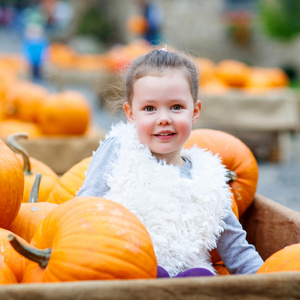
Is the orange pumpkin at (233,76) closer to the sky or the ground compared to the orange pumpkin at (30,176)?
closer to the sky

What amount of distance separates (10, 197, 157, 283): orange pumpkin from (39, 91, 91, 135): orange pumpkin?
2.95 m

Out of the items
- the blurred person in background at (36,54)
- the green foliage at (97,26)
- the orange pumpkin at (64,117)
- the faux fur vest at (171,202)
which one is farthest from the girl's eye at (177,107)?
the green foliage at (97,26)

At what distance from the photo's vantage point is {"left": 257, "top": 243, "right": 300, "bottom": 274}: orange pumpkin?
1.37m

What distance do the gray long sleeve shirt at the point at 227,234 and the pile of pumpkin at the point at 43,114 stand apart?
2.45 meters

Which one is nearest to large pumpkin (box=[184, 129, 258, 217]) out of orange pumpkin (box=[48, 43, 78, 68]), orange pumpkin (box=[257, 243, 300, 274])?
orange pumpkin (box=[257, 243, 300, 274])

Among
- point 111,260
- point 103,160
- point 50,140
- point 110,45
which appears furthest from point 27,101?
point 110,45

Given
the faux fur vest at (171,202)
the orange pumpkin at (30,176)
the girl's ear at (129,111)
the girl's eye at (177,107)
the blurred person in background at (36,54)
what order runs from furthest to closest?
the blurred person in background at (36,54)
the orange pumpkin at (30,176)
the girl's ear at (129,111)
the girl's eye at (177,107)
the faux fur vest at (171,202)

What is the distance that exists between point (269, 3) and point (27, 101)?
9.46 m

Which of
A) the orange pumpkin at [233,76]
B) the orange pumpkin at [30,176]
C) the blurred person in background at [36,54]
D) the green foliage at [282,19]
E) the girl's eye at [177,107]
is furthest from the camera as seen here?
the blurred person in background at [36,54]

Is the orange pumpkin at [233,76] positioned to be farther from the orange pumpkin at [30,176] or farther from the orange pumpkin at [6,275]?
the orange pumpkin at [6,275]

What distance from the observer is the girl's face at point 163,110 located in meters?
1.65

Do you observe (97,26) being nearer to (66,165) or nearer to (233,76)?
(233,76)

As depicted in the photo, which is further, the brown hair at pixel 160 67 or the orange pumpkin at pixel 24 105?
the orange pumpkin at pixel 24 105

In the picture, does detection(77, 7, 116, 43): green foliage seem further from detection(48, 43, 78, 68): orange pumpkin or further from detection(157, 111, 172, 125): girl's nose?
detection(157, 111, 172, 125): girl's nose
